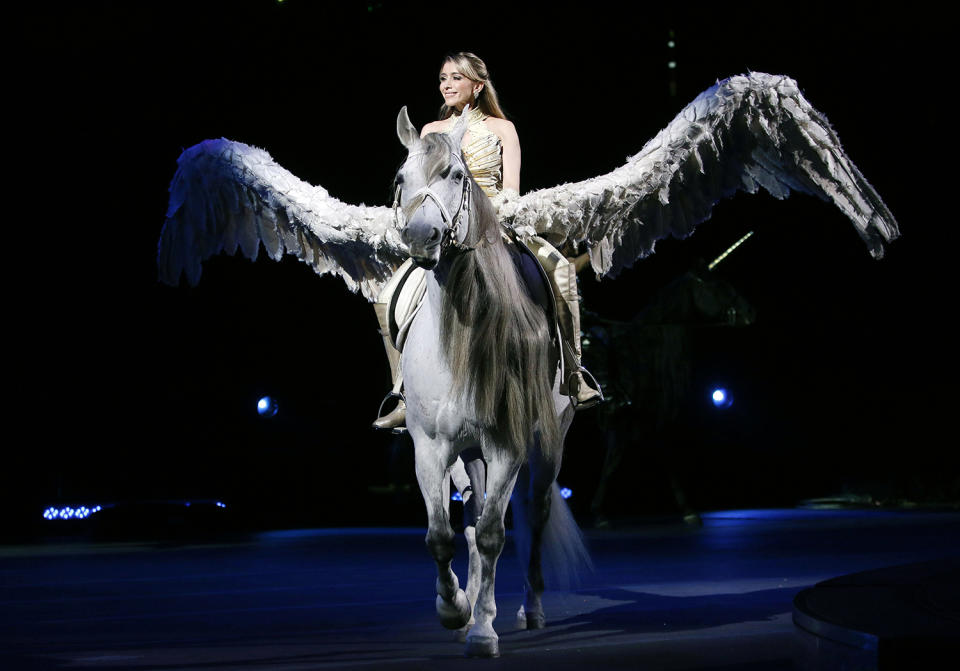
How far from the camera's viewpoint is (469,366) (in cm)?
374

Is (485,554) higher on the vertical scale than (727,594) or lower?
higher

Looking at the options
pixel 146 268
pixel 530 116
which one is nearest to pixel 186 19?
pixel 146 268

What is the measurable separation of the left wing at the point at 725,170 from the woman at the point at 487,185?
0.15 meters

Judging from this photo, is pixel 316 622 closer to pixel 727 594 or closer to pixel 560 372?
pixel 560 372

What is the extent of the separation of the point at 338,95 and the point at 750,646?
6.05 metres

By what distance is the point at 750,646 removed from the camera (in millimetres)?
3680

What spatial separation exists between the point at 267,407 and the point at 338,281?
1236mm

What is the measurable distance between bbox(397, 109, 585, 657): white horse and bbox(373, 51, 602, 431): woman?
27cm

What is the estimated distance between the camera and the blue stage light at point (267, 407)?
396 inches

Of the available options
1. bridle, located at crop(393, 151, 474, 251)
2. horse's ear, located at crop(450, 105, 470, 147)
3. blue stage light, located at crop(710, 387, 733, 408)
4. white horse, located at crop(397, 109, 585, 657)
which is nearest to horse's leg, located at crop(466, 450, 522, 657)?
white horse, located at crop(397, 109, 585, 657)

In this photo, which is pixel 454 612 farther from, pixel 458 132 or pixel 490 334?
pixel 458 132

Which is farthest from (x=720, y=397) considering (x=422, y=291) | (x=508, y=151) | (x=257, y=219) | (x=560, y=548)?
(x=422, y=291)

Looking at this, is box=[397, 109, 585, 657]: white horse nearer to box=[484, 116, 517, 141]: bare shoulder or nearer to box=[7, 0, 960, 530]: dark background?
box=[484, 116, 517, 141]: bare shoulder

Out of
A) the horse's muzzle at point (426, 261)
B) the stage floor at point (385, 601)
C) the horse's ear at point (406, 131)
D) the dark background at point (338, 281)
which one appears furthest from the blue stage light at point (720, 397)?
the horse's muzzle at point (426, 261)
